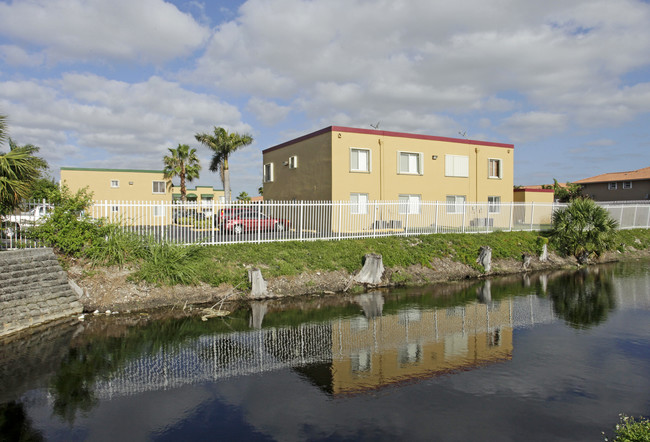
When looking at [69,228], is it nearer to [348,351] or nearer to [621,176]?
[348,351]

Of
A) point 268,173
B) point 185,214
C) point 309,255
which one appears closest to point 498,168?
point 268,173

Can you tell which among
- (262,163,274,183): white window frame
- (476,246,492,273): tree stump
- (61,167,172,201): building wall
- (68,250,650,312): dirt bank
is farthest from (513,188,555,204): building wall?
(61,167,172,201): building wall

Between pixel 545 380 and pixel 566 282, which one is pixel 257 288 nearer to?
pixel 545 380

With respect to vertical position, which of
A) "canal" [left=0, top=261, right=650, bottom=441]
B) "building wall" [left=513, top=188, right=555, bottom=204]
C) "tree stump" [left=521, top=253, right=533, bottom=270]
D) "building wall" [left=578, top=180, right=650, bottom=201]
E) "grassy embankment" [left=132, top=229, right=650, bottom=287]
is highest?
"building wall" [left=578, top=180, right=650, bottom=201]

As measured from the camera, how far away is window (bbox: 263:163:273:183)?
28895mm

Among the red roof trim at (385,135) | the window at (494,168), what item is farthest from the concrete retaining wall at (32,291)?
the window at (494,168)

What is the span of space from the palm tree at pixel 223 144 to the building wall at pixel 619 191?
39.7m

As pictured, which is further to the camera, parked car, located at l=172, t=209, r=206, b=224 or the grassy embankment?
parked car, located at l=172, t=209, r=206, b=224

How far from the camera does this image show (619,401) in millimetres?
6312

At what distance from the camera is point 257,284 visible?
13305 mm

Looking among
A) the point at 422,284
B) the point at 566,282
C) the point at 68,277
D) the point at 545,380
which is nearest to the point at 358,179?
the point at 422,284

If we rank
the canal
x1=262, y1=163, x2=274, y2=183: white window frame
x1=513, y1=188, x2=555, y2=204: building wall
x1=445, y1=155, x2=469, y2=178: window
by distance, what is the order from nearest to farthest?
the canal, x1=445, y1=155, x2=469, y2=178: window, x1=262, y1=163, x2=274, y2=183: white window frame, x1=513, y1=188, x2=555, y2=204: building wall

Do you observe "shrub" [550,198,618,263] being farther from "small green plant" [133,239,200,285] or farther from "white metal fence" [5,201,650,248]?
"small green plant" [133,239,200,285]

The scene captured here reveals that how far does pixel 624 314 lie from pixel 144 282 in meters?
13.6
